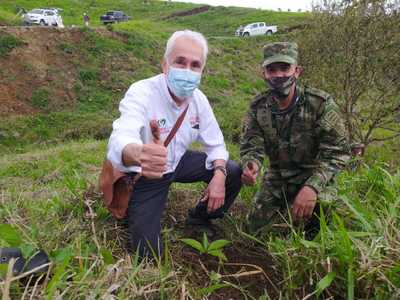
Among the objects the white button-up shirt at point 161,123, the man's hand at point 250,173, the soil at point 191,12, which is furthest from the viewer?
the soil at point 191,12

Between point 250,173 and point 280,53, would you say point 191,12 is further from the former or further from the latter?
point 250,173

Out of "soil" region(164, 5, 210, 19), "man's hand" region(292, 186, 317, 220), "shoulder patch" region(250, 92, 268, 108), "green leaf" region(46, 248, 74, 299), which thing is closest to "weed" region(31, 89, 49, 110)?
"shoulder patch" region(250, 92, 268, 108)

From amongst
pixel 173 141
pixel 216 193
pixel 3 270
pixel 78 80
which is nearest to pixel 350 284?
pixel 216 193

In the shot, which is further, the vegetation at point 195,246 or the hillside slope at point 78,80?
the hillside slope at point 78,80

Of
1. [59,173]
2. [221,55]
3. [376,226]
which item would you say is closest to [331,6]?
[59,173]

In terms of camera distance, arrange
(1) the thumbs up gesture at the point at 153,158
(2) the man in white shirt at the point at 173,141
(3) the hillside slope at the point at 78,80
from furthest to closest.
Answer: (3) the hillside slope at the point at 78,80 < (2) the man in white shirt at the point at 173,141 < (1) the thumbs up gesture at the point at 153,158

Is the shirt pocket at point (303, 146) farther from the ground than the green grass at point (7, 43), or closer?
closer

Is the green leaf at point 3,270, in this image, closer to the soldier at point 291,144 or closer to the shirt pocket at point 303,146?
the soldier at point 291,144

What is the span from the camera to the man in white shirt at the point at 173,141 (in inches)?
97.5

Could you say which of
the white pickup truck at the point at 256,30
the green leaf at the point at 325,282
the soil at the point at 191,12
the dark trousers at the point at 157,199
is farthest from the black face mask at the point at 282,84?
the soil at the point at 191,12

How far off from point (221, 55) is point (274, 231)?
1757cm

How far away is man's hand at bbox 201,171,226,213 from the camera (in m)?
2.77

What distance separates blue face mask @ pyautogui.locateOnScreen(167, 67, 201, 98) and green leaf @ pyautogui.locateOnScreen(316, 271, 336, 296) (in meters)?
1.39

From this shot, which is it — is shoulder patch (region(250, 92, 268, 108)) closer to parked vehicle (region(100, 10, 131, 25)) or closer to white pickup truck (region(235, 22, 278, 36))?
white pickup truck (region(235, 22, 278, 36))
